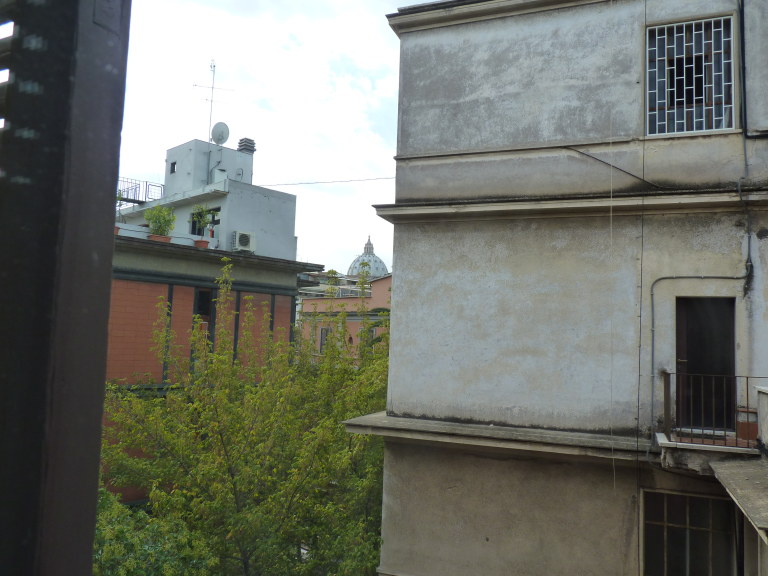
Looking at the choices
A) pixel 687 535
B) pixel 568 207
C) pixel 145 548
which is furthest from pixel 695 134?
pixel 145 548

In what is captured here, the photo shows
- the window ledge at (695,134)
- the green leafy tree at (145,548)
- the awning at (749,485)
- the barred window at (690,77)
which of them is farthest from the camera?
the barred window at (690,77)

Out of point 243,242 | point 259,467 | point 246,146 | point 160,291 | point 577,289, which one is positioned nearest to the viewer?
point 577,289

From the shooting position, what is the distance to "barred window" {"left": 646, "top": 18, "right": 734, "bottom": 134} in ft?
32.6

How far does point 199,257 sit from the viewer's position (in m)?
23.3

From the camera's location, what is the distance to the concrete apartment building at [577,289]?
954 cm

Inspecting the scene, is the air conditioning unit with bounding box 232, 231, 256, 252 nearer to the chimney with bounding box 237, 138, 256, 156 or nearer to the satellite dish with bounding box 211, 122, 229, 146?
the satellite dish with bounding box 211, 122, 229, 146

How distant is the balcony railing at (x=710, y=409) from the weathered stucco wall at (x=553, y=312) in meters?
0.24

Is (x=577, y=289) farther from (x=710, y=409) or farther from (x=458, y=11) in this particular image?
(x=458, y=11)

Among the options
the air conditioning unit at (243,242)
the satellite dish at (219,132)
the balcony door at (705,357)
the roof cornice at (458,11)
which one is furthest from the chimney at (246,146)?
the balcony door at (705,357)

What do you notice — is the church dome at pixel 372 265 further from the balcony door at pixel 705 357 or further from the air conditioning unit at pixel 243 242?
A: the balcony door at pixel 705 357

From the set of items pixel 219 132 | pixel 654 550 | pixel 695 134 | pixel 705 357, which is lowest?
pixel 654 550

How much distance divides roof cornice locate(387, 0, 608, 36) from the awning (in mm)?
7454

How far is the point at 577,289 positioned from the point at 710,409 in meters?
2.67

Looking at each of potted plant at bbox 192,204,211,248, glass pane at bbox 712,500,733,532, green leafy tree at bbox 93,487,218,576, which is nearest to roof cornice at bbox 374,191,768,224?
glass pane at bbox 712,500,733,532
